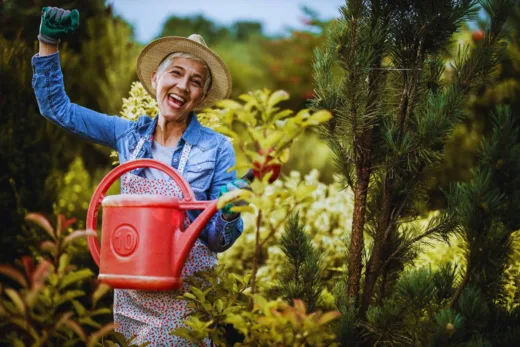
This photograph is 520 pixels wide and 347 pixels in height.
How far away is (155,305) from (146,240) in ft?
1.42

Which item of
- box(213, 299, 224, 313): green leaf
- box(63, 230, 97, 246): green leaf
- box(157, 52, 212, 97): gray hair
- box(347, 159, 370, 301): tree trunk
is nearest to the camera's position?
box(63, 230, 97, 246): green leaf

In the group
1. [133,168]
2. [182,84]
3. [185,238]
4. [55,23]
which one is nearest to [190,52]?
[182,84]

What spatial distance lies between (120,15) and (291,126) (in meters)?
3.76

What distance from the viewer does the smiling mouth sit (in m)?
2.26

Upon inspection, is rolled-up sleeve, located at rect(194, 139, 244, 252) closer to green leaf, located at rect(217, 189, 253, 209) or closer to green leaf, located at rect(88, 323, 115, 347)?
green leaf, located at rect(217, 189, 253, 209)

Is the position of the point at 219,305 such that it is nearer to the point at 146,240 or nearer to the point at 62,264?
the point at 146,240

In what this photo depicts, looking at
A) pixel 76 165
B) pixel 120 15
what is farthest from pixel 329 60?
pixel 120 15

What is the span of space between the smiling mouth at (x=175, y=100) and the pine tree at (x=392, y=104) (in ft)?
1.75

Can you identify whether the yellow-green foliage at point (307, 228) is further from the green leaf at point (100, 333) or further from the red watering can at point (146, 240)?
the green leaf at point (100, 333)

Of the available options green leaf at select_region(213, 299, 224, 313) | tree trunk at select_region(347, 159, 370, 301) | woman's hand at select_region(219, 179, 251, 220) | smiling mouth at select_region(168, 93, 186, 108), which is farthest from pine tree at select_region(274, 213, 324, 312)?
smiling mouth at select_region(168, 93, 186, 108)

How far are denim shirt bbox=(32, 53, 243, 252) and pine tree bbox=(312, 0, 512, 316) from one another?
0.48m

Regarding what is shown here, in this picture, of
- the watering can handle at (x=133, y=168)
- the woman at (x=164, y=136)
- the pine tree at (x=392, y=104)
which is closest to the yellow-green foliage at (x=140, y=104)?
the woman at (x=164, y=136)

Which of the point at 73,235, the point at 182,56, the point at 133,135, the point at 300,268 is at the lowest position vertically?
the point at 300,268

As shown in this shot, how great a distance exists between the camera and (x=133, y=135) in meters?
2.33
